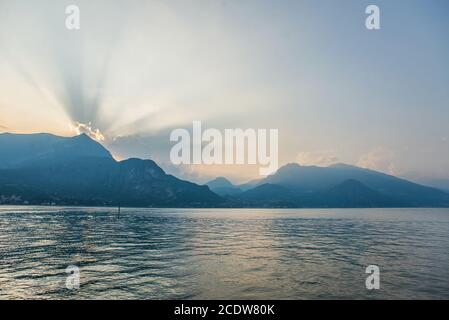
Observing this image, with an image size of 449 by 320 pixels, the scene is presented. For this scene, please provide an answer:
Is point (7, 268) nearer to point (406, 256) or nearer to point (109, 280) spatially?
point (109, 280)

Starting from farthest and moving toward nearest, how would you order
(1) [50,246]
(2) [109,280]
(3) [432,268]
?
(1) [50,246]
(3) [432,268]
(2) [109,280]

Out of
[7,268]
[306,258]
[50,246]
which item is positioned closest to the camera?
[7,268]

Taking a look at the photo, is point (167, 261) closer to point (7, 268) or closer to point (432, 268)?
point (7, 268)
